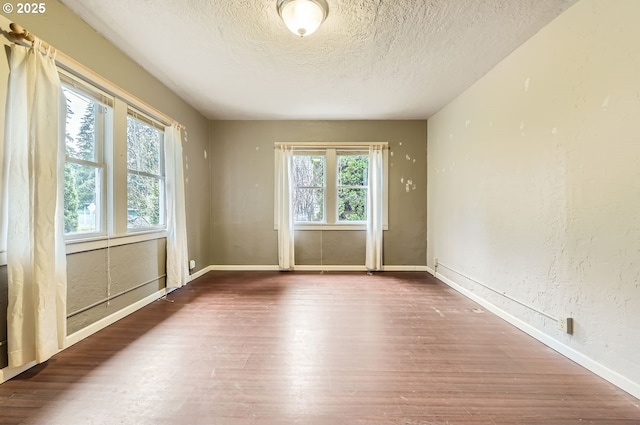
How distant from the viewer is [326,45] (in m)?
2.24

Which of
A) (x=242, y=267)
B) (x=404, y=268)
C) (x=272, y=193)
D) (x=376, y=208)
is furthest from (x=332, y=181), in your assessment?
(x=242, y=267)

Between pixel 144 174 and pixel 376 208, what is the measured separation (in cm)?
322

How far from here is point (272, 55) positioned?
7.88ft

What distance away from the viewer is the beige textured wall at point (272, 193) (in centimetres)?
427

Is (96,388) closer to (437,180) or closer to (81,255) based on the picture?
(81,255)

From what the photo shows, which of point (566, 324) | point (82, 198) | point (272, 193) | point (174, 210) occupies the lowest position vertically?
point (566, 324)

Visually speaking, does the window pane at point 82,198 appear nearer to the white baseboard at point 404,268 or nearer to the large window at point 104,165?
the large window at point 104,165

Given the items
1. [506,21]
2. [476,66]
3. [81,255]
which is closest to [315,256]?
[81,255]

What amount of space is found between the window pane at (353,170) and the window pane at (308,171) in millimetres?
330

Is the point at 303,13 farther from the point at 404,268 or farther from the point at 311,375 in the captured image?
the point at 404,268

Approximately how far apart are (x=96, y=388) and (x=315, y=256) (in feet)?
10.3

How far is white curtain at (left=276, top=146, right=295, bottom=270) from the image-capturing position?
4176 millimetres

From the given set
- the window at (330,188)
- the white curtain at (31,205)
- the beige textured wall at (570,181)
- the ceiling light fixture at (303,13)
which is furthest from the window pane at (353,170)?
the white curtain at (31,205)

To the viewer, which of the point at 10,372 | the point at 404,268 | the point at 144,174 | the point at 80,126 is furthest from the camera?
the point at 404,268
